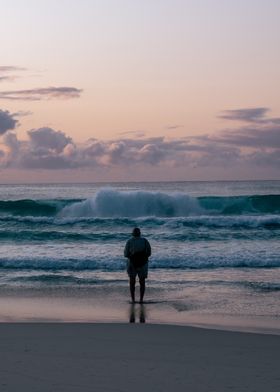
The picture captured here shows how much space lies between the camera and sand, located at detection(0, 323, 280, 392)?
6137 mm

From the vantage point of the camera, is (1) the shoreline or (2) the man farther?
(2) the man

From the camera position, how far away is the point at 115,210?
128 ft

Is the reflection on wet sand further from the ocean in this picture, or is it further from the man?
the man

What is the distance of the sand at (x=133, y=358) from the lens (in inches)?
242

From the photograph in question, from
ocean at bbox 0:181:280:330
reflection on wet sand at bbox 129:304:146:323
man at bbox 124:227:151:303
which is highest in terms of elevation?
man at bbox 124:227:151:303

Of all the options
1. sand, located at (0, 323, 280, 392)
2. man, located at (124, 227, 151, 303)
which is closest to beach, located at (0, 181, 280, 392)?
sand, located at (0, 323, 280, 392)

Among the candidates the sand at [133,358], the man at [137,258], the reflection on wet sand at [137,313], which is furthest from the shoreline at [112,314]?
the sand at [133,358]

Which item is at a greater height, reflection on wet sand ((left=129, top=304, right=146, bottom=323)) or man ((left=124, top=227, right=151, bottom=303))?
man ((left=124, top=227, right=151, bottom=303))

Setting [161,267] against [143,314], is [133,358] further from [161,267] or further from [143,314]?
[161,267]

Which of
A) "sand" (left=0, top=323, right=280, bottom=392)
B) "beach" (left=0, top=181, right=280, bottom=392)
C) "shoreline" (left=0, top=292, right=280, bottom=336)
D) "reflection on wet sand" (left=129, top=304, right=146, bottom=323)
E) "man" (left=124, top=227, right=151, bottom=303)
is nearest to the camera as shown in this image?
"sand" (left=0, top=323, right=280, bottom=392)

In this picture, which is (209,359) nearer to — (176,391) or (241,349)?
(241,349)

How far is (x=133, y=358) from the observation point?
7230mm

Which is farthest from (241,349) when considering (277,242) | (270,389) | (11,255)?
(277,242)

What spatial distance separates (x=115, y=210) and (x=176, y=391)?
109 feet
